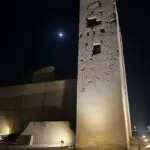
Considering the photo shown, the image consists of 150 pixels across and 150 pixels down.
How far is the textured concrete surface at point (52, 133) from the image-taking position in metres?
10.2

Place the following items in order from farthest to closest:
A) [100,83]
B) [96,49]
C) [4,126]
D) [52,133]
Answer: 1. [4,126]
2. [52,133]
3. [96,49]
4. [100,83]

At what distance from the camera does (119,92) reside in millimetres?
8414

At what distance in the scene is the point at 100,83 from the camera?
8.88m

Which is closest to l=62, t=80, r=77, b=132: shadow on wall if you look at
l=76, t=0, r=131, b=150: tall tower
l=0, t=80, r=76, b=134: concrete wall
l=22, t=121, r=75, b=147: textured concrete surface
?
l=0, t=80, r=76, b=134: concrete wall

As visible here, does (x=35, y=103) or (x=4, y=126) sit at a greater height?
(x=35, y=103)

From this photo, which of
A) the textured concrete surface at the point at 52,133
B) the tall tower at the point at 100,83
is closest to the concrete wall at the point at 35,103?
the textured concrete surface at the point at 52,133

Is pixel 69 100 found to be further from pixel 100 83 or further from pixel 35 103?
pixel 100 83

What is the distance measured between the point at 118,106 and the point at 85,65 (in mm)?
2392

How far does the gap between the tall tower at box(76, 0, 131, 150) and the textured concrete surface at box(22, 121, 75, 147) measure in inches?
70.5

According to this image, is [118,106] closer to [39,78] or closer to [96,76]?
[96,76]

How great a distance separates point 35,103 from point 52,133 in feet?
16.7

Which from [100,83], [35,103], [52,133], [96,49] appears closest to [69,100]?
[35,103]

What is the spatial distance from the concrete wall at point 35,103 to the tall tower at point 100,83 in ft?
14.8

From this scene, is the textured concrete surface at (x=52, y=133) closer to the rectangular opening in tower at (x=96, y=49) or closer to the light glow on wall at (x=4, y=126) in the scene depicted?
the rectangular opening in tower at (x=96, y=49)
